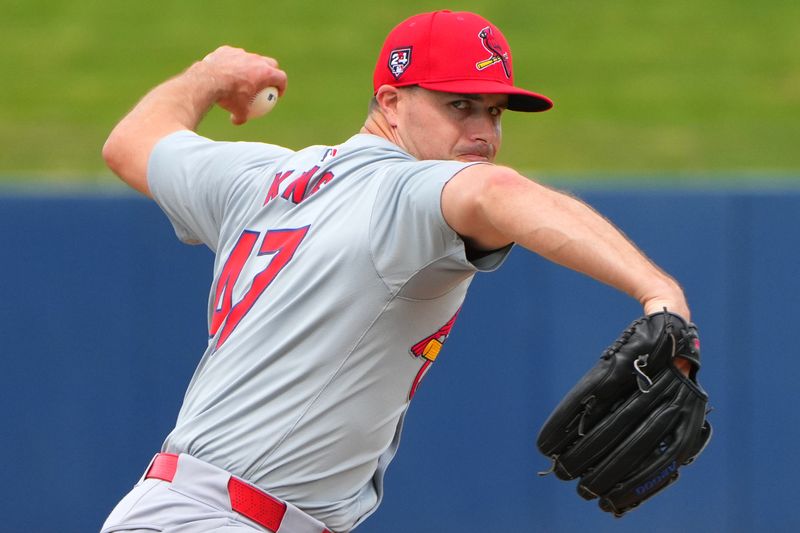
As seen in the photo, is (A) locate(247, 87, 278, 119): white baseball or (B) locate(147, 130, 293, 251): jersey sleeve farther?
(A) locate(247, 87, 278, 119): white baseball

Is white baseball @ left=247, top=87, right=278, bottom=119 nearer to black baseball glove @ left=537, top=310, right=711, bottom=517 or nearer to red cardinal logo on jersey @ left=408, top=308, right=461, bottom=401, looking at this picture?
red cardinal logo on jersey @ left=408, top=308, right=461, bottom=401

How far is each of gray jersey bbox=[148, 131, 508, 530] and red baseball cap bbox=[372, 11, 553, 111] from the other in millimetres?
216

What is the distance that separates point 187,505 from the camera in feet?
9.32

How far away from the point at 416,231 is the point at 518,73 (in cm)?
930

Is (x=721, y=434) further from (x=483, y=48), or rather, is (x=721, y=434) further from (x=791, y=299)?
(x=483, y=48)

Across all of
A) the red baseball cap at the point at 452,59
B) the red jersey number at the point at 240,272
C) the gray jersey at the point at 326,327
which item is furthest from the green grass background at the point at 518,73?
the gray jersey at the point at 326,327

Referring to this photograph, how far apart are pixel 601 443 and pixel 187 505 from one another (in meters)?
1.00

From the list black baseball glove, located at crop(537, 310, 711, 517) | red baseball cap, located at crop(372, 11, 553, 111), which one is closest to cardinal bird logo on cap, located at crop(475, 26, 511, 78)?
red baseball cap, located at crop(372, 11, 553, 111)

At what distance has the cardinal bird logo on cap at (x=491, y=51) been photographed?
3107 mm

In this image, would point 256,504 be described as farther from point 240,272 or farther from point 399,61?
point 399,61

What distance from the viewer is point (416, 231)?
2.61 metres

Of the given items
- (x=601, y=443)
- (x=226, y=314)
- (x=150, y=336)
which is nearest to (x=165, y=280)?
(x=150, y=336)

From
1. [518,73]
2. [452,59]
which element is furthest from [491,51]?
[518,73]

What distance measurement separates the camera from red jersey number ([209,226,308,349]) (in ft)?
9.55
